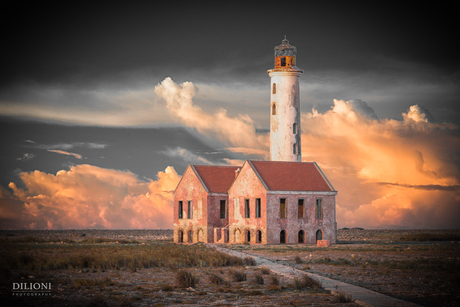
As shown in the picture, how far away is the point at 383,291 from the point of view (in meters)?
18.9

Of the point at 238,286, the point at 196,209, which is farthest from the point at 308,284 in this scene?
the point at 196,209

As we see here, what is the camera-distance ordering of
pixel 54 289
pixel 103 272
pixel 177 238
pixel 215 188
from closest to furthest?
pixel 54 289 → pixel 103 272 → pixel 215 188 → pixel 177 238

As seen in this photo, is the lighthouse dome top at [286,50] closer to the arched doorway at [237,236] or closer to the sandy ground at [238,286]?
the arched doorway at [237,236]

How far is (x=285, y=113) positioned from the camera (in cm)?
5956

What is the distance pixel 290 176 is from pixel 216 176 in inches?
333

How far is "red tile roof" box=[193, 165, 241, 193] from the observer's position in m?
54.2

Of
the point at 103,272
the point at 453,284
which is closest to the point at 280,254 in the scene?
the point at 103,272

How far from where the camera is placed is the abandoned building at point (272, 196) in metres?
48.6

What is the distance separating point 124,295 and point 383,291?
28.7ft

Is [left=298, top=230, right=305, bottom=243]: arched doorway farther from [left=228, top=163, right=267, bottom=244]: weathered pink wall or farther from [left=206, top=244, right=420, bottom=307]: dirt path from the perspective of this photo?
[left=206, top=244, right=420, bottom=307]: dirt path

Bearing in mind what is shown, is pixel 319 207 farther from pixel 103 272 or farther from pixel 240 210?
pixel 103 272

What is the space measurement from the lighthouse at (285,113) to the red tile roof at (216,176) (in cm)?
566

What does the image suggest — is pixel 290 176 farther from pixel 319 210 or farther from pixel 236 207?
pixel 236 207

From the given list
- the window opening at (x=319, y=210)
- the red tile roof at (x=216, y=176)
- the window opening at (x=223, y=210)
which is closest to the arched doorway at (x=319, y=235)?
the window opening at (x=319, y=210)
